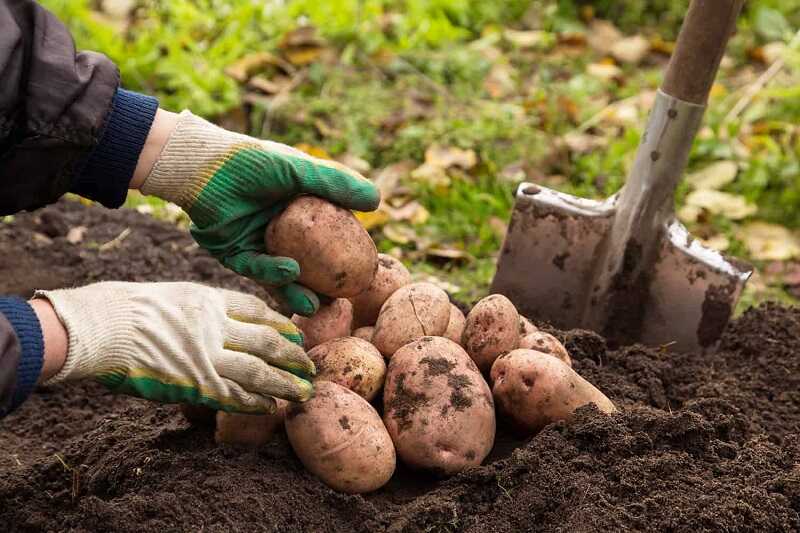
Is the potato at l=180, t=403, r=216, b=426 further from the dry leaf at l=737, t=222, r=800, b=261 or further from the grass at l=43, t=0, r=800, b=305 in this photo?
the dry leaf at l=737, t=222, r=800, b=261

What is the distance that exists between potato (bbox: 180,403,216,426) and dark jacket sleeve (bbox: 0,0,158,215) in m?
0.57

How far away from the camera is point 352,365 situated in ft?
7.57

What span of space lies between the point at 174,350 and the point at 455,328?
31.1 inches

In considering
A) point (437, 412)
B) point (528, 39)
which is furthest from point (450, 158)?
point (437, 412)

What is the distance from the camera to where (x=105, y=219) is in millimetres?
3805

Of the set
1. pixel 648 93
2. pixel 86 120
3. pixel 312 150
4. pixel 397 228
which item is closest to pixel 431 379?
pixel 86 120

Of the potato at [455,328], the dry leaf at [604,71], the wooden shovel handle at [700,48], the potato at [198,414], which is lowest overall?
the potato at [198,414]

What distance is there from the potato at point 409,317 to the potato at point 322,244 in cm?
15

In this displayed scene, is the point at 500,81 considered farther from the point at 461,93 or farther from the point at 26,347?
the point at 26,347

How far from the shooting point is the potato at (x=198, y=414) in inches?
92.6

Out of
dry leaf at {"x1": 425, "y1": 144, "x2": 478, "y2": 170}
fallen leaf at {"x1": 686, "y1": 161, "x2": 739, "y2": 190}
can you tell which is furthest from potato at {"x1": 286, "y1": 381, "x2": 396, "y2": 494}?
fallen leaf at {"x1": 686, "y1": 161, "x2": 739, "y2": 190}

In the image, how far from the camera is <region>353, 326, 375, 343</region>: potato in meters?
2.48

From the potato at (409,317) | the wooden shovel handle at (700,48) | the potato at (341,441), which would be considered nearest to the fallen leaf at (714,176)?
the wooden shovel handle at (700,48)

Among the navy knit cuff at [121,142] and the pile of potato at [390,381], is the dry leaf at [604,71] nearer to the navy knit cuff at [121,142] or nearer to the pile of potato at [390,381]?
the pile of potato at [390,381]
